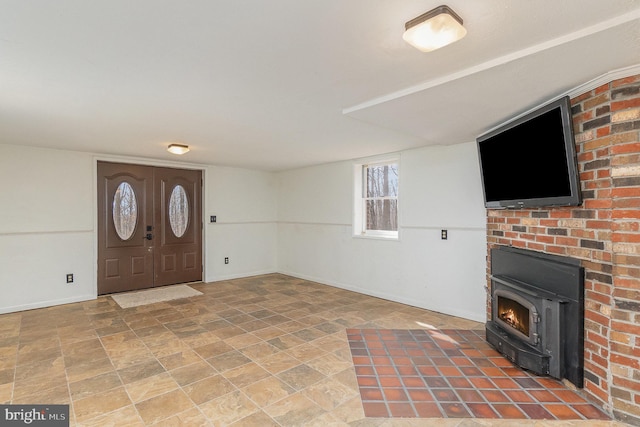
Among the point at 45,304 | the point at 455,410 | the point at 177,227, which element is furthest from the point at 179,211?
the point at 455,410

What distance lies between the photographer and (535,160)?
2.50 m

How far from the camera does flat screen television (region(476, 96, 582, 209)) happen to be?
221 cm

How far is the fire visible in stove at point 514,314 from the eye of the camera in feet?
8.63

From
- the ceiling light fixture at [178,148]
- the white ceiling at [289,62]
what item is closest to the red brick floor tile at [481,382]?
the white ceiling at [289,62]

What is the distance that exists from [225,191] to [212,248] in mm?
1138

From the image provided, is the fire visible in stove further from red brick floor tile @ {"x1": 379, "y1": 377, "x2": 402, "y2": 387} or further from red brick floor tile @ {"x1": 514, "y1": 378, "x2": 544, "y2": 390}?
red brick floor tile @ {"x1": 379, "y1": 377, "x2": 402, "y2": 387}

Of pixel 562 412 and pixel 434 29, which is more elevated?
pixel 434 29

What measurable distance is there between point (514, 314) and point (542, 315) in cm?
40

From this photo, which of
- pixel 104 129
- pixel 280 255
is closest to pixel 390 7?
pixel 104 129

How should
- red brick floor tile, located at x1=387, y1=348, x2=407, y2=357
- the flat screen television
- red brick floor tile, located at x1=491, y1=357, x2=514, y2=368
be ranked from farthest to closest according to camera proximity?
red brick floor tile, located at x1=387, y1=348, x2=407, y2=357, red brick floor tile, located at x1=491, y1=357, x2=514, y2=368, the flat screen television

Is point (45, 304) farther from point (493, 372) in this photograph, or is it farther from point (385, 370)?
point (493, 372)

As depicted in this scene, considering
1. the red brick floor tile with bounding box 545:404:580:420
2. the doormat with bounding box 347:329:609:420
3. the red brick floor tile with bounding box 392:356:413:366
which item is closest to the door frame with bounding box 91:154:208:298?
the doormat with bounding box 347:329:609:420

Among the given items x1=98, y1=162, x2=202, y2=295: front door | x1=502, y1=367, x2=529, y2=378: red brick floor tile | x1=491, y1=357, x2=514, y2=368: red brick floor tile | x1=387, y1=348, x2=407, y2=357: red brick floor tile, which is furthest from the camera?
x1=98, y1=162, x2=202, y2=295: front door

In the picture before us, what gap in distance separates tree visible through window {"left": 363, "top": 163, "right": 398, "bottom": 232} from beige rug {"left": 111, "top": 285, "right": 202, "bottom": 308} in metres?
3.12
